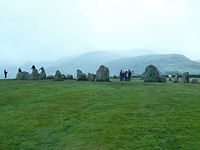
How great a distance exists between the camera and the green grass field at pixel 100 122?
57.0 ft

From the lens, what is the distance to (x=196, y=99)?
2928 centimetres

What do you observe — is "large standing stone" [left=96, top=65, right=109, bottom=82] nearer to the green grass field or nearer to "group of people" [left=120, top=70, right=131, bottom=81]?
"group of people" [left=120, top=70, right=131, bottom=81]

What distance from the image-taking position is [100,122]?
2114 cm

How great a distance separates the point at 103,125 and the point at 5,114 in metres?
9.35

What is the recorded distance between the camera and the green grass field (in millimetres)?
17359

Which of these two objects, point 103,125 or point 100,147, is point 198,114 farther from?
point 100,147

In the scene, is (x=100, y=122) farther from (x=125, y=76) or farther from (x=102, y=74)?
(x=125, y=76)

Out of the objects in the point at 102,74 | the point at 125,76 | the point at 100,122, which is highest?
the point at 102,74

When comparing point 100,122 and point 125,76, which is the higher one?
point 125,76

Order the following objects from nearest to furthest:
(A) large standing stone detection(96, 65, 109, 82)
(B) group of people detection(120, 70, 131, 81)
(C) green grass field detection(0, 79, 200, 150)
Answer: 1. (C) green grass field detection(0, 79, 200, 150)
2. (A) large standing stone detection(96, 65, 109, 82)
3. (B) group of people detection(120, 70, 131, 81)

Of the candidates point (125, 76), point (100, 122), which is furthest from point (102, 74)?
point (100, 122)

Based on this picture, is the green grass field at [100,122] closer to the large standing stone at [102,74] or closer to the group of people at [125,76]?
the large standing stone at [102,74]

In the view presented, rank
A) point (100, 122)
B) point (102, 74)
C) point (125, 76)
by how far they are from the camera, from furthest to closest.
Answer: point (125, 76), point (102, 74), point (100, 122)

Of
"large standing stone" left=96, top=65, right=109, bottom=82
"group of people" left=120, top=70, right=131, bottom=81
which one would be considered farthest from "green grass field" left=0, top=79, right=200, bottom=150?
"group of people" left=120, top=70, right=131, bottom=81
